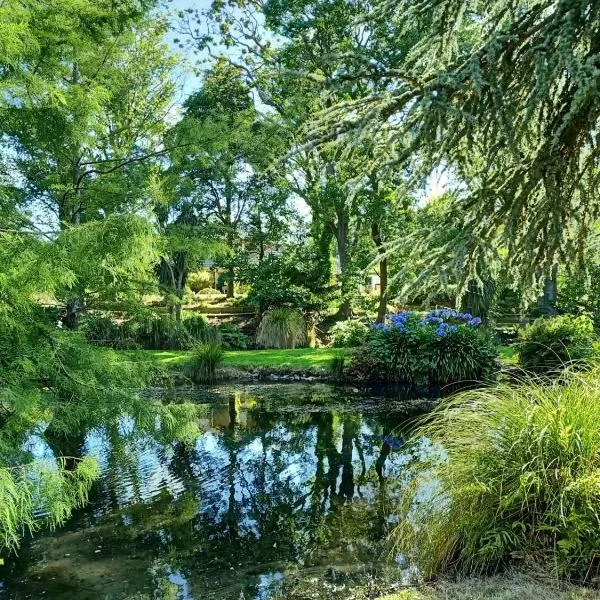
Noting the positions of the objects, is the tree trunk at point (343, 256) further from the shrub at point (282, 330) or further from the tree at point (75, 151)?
the tree at point (75, 151)

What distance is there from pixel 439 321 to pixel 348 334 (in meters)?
3.39

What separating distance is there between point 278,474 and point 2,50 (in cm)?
467

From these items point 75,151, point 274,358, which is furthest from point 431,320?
point 75,151

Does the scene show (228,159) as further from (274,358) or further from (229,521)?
(274,358)

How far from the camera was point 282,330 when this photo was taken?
16422mm

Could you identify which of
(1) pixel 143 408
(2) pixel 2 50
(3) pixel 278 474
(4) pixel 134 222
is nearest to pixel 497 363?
(3) pixel 278 474

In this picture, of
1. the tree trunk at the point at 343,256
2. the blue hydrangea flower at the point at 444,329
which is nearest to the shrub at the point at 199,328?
the tree trunk at the point at 343,256

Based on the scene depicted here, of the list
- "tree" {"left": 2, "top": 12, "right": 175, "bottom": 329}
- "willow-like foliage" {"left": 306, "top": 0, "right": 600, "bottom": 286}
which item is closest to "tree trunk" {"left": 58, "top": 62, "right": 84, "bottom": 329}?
"tree" {"left": 2, "top": 12, "right": 175, "bottom": 329}

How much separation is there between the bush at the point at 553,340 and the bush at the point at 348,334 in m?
4.60

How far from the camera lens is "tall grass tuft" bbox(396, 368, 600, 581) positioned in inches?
112

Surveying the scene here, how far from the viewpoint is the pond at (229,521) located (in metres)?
3.69

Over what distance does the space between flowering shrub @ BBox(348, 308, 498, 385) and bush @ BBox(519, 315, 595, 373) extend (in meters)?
1.32

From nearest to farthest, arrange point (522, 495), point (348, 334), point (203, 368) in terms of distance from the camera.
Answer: point (522, 495), point (203, 368), point (348, 334)

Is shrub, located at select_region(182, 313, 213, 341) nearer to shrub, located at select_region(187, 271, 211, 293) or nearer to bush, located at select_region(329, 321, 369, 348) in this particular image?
bush, located at select_region(329, 321, 369, 348)
